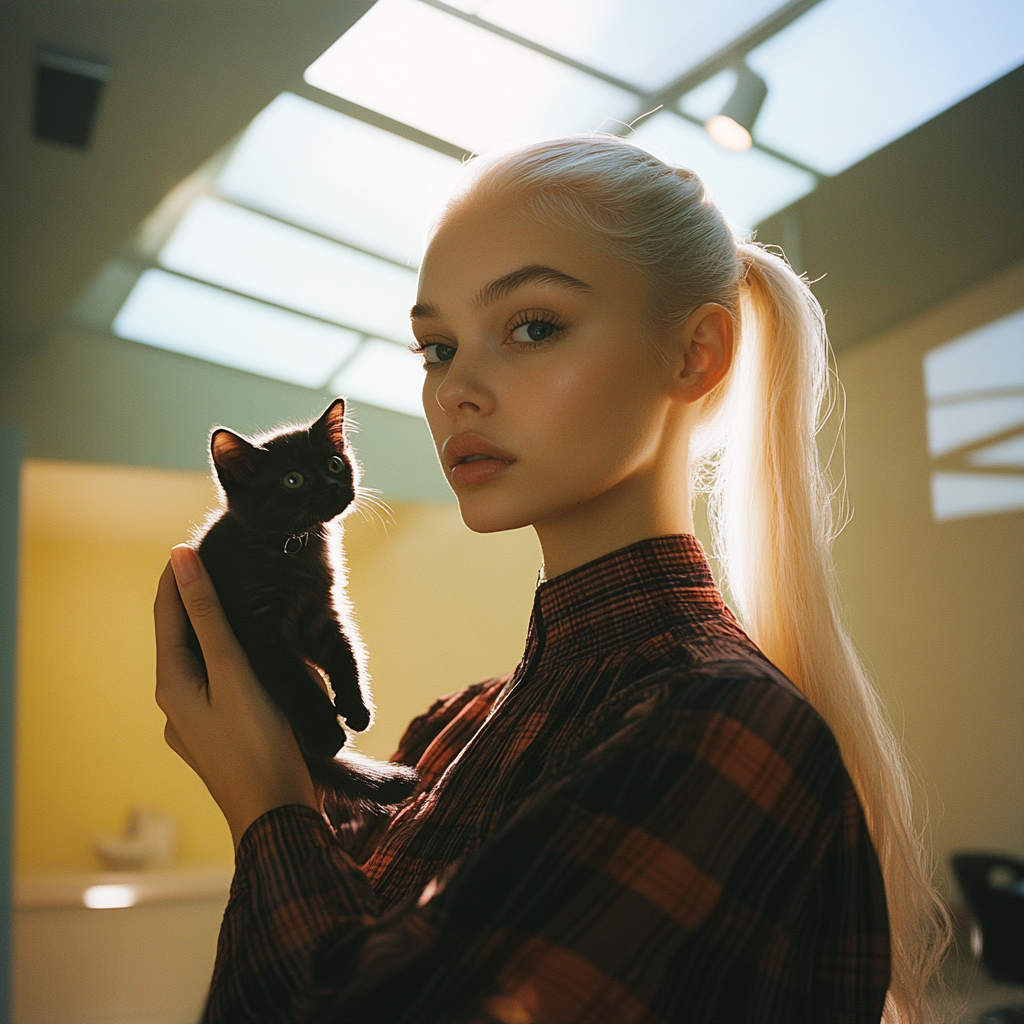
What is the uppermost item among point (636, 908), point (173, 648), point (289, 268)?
point (289, 268)

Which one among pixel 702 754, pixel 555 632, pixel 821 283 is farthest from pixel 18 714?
pixel 821 283

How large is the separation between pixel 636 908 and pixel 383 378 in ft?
5.28

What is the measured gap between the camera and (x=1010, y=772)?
217cm

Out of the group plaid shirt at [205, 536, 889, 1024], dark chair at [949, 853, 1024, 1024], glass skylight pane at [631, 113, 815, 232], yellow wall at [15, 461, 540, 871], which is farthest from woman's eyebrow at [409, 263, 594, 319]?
dark chair at [949, 853, 1024, 1024]

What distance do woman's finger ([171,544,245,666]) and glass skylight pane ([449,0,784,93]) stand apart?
1613mm

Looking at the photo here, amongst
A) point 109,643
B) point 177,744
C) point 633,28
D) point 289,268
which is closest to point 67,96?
point 289,268

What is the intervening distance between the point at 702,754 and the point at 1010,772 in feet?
6.33

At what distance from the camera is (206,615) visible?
90cm

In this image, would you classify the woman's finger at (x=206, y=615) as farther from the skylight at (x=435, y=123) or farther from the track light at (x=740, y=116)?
the track light at (x=740, y=116)

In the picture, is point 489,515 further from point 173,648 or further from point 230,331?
point 230,331

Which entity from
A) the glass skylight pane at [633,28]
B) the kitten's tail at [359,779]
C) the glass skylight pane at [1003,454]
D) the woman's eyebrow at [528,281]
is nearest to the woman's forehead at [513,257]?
the woman's eyebrow at [528,281]

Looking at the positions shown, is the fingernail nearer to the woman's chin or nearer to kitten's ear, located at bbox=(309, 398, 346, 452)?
kitten's ear, located at bbox=(309, 398, 346, 452)

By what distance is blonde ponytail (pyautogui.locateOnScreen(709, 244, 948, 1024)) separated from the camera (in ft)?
3.42

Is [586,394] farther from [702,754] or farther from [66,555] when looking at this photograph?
[66,555]
